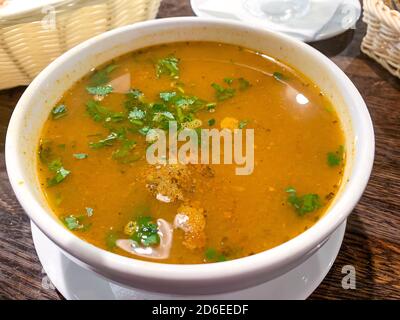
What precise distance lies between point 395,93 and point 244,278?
4.13ft

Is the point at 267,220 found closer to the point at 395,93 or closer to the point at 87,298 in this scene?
the point at 87,298

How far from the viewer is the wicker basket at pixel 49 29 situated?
64.8 inches

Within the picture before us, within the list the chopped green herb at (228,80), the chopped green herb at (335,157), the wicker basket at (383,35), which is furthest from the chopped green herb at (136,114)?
the wicker basket at (383,35)

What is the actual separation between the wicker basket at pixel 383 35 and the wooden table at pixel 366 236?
131mm

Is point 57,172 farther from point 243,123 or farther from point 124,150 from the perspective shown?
point 243,123

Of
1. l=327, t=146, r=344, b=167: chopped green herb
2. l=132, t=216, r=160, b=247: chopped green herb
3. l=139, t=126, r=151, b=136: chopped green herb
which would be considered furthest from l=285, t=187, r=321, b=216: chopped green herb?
l=139, t=126, r=151, b=136: chopped green herb

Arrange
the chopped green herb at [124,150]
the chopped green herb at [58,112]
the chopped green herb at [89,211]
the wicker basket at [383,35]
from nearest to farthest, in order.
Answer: the chopped green herb at [89,211], the chopped green herb at [124,150], the chopped green herb at [58,112], the wicker basket at [383,35]

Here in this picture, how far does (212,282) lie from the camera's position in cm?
95

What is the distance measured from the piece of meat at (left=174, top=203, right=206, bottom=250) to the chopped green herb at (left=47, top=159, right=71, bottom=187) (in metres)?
0.35

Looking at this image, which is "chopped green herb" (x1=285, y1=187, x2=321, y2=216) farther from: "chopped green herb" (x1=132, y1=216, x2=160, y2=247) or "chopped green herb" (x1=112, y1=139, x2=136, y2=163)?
"chopped green herb" (x1=112, y1=139, x2=136, y2=163)

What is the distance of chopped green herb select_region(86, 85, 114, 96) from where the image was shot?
61.1 inches

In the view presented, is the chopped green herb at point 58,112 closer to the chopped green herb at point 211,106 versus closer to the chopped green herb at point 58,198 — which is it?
the chopped green herb at point 58,198

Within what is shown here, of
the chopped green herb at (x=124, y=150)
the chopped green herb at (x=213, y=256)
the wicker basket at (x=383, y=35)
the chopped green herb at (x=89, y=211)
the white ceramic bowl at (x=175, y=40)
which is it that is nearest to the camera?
the white ceramic bowl at (x=175, y=40)

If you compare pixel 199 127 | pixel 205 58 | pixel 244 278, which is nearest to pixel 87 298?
pixel 244 278
